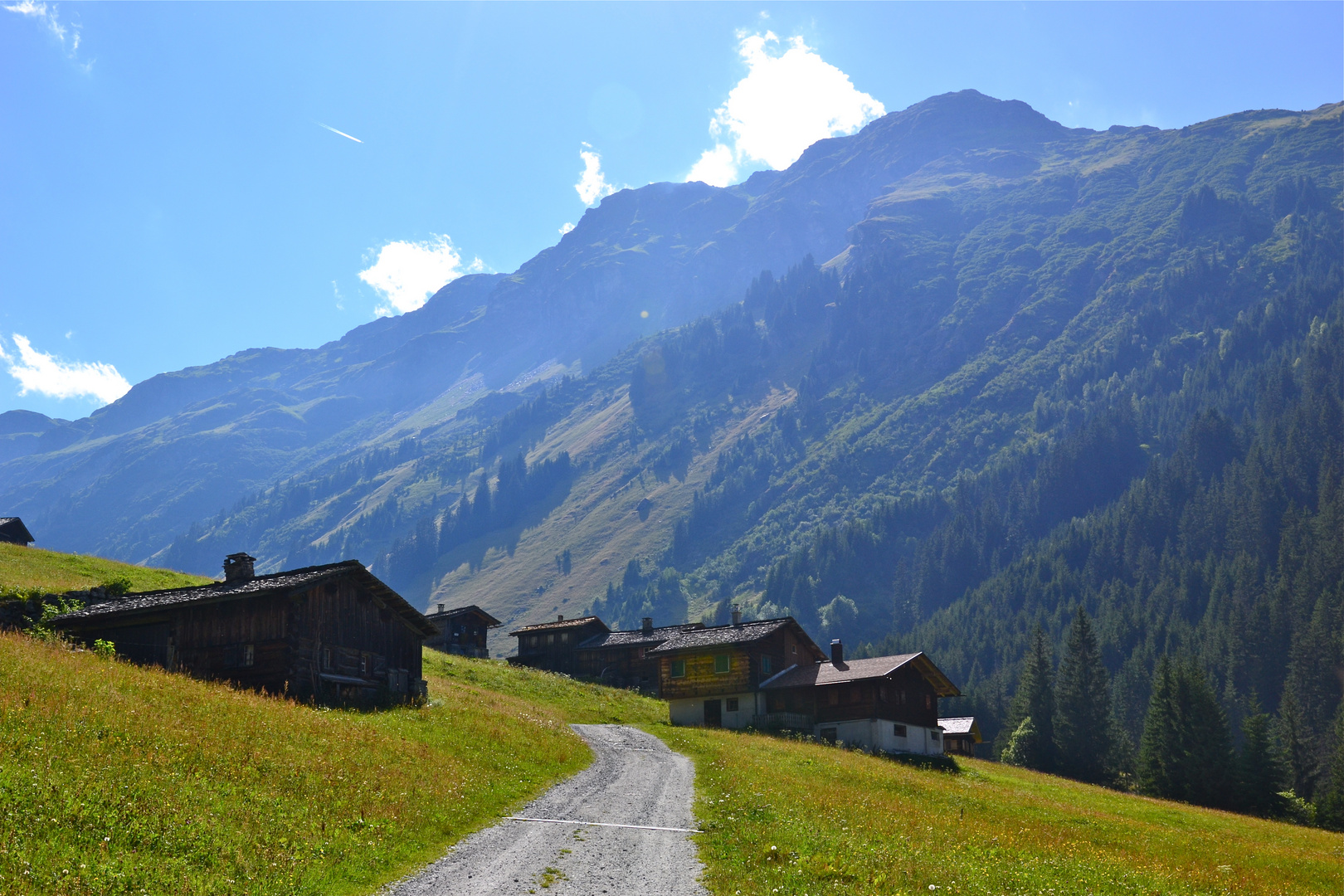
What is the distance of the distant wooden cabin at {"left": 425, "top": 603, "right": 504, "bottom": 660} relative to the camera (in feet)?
325

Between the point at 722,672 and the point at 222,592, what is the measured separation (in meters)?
38.0

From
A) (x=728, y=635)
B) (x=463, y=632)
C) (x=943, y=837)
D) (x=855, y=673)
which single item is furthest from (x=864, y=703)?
(x=463, y=632)

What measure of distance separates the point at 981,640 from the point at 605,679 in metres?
107

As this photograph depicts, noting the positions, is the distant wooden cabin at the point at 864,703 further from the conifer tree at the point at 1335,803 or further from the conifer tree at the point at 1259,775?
the conifer tree at the point at 1335,803

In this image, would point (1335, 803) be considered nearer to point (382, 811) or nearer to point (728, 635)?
point (728, 635)

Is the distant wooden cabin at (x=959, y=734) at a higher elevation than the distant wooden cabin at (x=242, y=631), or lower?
lower

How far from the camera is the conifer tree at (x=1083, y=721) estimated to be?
89.2m

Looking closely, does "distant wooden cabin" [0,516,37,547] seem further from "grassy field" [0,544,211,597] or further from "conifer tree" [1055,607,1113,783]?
"conifer tree" [1055,607,1113,783]

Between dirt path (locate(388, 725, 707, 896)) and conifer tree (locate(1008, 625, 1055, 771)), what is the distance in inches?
2838

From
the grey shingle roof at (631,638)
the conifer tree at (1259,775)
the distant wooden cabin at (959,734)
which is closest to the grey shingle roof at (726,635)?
the grey shingle roof at (631,638)

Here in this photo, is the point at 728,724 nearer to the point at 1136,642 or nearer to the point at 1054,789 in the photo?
the point at 1054,789

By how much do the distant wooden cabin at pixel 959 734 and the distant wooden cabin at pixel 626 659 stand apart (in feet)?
94.9

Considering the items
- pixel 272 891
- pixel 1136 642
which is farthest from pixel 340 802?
pixel 1136 642

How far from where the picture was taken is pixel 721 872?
19.4 meters
